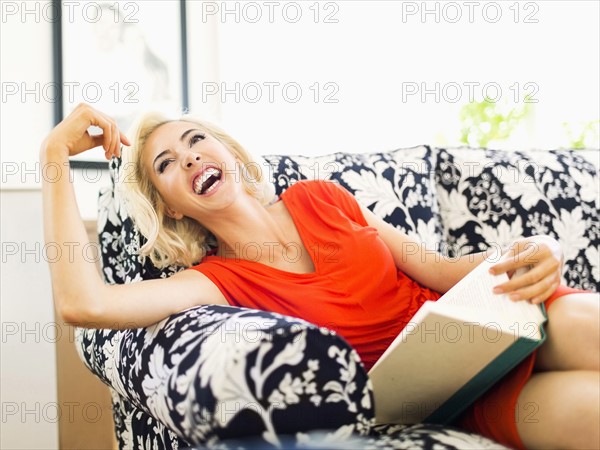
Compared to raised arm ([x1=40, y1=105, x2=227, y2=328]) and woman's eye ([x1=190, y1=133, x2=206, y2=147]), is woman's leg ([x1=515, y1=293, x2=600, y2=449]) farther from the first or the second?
woman's eye ([x1=190, y1=133, x2=206, y2=147])

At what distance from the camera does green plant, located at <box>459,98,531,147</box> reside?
273cm

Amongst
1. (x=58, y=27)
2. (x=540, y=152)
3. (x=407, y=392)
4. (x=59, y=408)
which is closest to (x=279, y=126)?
(x=58, y=27)

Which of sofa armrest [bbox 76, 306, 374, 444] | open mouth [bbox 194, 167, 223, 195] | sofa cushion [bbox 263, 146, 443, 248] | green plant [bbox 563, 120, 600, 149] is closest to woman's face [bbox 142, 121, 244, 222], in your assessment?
open mouth [bbox 194, 167, 223, 195]

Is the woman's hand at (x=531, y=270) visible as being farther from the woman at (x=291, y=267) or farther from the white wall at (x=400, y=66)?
the white wall at (x=400, y=66)

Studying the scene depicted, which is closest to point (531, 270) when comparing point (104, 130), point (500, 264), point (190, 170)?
point (500, 264)

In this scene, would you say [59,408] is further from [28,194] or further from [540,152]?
[540,152]

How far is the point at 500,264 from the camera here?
1.16 m

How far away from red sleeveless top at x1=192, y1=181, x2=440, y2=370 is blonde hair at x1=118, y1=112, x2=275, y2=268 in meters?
0.08


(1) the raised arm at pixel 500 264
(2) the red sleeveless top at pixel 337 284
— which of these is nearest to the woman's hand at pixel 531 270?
(1) the raised arm at pixel 500 264

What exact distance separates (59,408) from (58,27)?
1206 mm

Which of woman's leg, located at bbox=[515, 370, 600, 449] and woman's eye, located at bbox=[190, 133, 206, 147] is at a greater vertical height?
woman's eye, located at bbox=[190, 133, 206, 147]

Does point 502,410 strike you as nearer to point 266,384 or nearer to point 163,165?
point 266,384

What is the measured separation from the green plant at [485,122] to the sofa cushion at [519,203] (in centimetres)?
92

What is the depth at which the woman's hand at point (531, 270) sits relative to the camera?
44.4 inches
